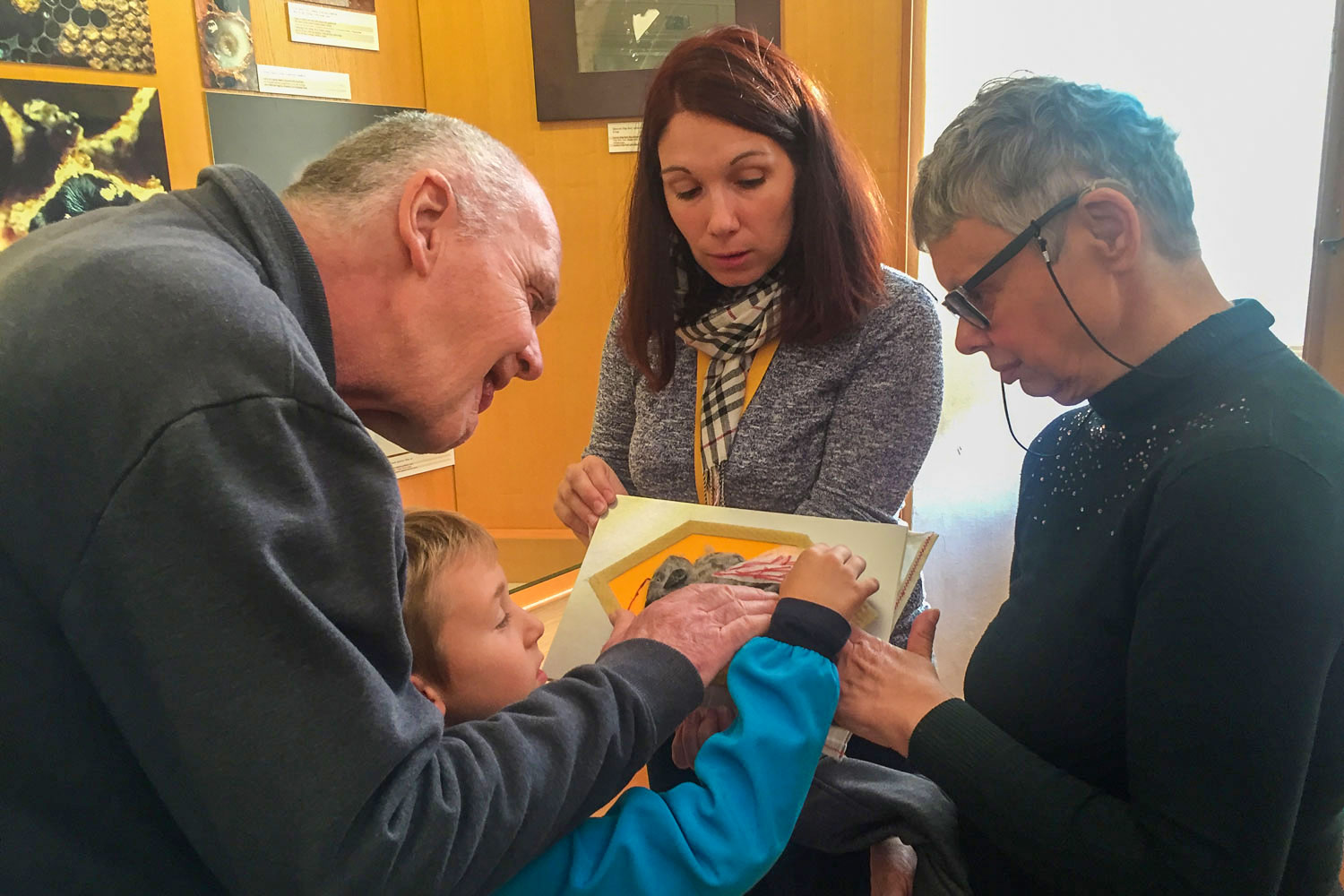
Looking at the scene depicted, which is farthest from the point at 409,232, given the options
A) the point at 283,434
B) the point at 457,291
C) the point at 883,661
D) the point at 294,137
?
the point at 294,137

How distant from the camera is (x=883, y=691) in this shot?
3.52 feet

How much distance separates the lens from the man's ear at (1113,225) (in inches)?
36.0

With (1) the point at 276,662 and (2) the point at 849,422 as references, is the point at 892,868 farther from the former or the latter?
(1) the point at 276,662

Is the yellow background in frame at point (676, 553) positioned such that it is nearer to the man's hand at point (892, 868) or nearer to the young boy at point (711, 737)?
the young boy at point (711, 737)

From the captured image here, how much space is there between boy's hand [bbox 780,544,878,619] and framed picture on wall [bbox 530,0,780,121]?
2.40m

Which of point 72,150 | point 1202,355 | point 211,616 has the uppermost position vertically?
point 72,150

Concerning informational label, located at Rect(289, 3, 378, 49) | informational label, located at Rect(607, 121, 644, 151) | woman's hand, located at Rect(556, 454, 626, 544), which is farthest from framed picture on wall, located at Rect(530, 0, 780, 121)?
woman's hand, located at Rect(556, 454, 626, 544)

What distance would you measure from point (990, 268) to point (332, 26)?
270cm

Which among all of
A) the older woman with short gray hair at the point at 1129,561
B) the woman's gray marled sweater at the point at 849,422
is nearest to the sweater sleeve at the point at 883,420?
the woman's gray marled sweater at the point at 849,422

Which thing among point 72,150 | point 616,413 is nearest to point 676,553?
point 616,413

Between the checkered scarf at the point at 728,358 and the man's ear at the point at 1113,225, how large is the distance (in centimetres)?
61

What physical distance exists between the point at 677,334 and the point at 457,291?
0.75 m

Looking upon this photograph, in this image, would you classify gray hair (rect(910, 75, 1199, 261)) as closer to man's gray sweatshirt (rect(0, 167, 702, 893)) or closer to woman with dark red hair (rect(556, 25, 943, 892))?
woman with dark red hair (rect(556, 25, 943, 892))

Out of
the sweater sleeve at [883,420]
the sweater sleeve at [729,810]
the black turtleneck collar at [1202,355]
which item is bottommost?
the sweater sleeve at [729,810]
